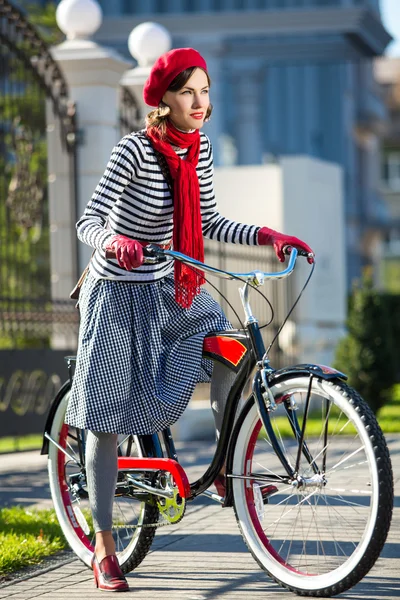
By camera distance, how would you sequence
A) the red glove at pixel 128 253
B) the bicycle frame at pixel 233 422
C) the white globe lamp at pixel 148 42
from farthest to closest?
1. the white globe lamp at pixel 148 42
2. the bicycle frame at pixel 233 422
3. the red glove at pixel 128 253

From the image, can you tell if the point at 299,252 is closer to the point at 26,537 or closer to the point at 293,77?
the point at 26,537

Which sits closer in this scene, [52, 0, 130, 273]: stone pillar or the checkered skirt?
the checkered skirt

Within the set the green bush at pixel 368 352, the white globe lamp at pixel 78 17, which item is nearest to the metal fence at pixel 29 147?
the white globe lamp at pixel 78 17

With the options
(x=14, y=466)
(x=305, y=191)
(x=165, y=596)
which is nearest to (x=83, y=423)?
(x=165, y=596)

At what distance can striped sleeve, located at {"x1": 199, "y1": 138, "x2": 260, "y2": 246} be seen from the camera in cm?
454

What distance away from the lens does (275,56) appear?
4147 centimetres

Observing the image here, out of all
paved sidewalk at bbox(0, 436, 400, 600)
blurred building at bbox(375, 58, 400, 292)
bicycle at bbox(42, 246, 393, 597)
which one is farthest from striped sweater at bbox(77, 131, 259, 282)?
blurred building at bbox(375, 58, 400, 292)

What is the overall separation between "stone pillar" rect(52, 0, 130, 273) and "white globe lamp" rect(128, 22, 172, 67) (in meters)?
0.66

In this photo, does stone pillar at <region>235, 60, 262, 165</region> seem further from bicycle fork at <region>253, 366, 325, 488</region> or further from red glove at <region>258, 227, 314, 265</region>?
bicycle fork at <region>253, 366, 325, 488</region>

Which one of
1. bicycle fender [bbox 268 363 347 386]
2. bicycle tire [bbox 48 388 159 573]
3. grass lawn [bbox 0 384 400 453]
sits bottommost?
grass lawn [bbox 0 384 400 453]

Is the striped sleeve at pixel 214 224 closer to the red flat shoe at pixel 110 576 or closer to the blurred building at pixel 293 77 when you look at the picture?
the red flat shoe at pixel 110 576

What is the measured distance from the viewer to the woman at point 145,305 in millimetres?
4293

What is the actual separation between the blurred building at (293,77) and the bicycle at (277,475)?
23174mm

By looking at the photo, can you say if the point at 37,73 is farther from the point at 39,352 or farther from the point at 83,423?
the point at 83,423
